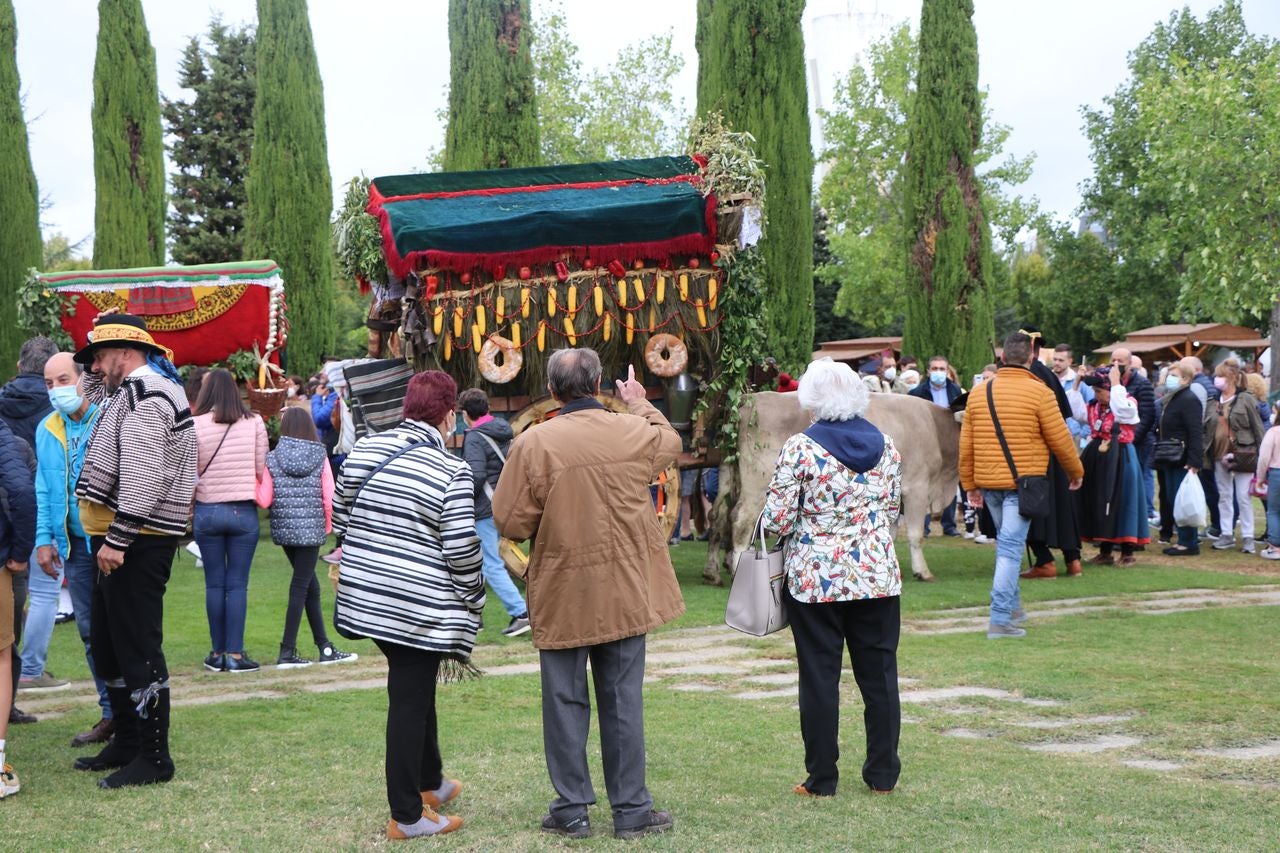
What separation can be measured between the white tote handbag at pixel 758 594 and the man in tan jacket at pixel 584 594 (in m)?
0.64

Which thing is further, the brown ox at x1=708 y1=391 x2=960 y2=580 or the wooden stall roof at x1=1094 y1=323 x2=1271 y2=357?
the wooden stall roof at x1=1094 y1=323 x2=1271 y2=357

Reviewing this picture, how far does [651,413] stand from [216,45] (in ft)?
123

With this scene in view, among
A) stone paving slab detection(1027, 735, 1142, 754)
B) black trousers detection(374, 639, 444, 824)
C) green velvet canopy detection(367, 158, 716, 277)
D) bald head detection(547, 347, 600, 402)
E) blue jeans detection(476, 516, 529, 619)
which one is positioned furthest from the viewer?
green velvet canopy detection(367, 158, 716, 277)

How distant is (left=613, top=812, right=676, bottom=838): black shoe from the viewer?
5.05 meters

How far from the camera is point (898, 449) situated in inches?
526

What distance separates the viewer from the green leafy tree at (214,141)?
1510 inches

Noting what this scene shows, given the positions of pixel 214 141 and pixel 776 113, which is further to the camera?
pixel 214 141

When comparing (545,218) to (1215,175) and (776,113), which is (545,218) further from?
(1215,175)

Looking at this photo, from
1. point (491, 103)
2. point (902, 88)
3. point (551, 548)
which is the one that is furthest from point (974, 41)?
point (902, 88)

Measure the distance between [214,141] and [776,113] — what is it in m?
24.2


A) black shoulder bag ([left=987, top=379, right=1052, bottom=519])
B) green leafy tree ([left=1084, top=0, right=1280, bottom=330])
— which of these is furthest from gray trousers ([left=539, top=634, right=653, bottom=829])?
green leafy tree ([left=1084, top=0, right=1280, bottom=330])

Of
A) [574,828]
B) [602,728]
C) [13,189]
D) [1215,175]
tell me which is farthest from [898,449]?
[1215,175]

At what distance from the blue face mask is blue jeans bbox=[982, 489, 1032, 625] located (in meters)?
6.20

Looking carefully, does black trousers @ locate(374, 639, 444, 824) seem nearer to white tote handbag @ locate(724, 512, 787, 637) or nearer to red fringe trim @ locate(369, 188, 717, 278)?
white tote handbag @ locate(724, 512, 787, 637)
